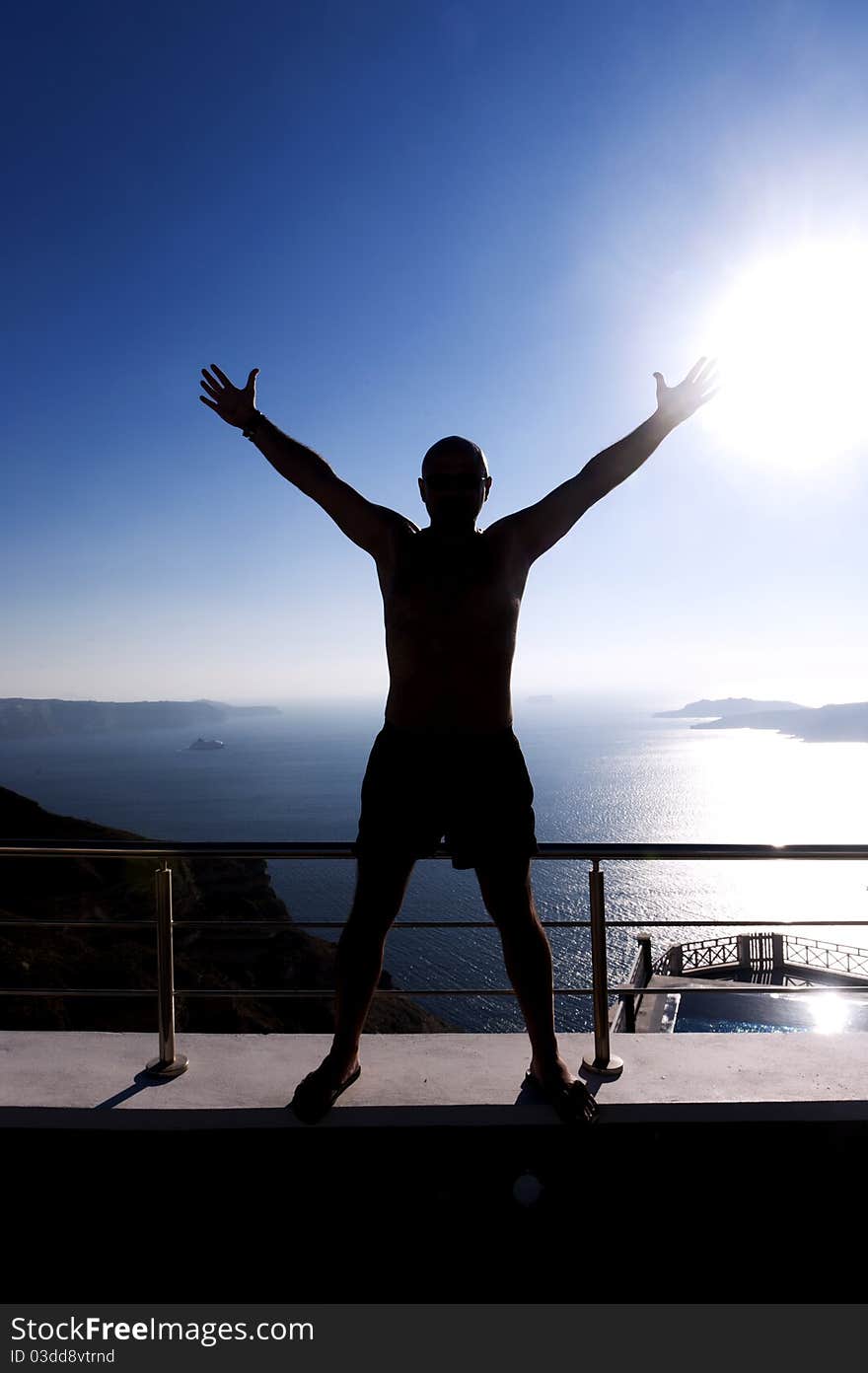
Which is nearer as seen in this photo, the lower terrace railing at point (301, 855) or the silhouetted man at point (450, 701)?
the silhouetted man at point (450, 701)

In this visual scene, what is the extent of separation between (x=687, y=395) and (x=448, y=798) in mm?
1223

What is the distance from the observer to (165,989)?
7.37 ft

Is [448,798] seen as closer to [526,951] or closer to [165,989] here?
[526,951]

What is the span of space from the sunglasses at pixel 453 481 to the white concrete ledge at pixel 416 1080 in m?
1.58

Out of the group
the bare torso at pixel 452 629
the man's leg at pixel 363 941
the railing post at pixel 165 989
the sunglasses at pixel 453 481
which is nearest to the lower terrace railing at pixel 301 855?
the railing post at pixel 165 989

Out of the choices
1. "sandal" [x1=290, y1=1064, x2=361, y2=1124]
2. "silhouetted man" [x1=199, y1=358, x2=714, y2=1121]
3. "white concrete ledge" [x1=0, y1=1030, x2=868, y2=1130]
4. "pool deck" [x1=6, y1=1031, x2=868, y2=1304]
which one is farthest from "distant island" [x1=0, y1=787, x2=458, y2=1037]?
"silhouetted man" [x1=199, y1=358, x2=714, y2=1121]

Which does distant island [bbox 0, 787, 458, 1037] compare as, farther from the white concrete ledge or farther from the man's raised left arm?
the man's raised left arm

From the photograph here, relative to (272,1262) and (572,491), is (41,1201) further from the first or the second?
(572,491)

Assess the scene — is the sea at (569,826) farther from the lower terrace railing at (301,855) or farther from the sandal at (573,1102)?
the sandal at (573,1102)

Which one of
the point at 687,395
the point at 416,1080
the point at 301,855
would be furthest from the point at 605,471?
the point at 416,1080

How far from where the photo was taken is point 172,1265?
1593 millimetres

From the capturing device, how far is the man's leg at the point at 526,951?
1.88 metres
